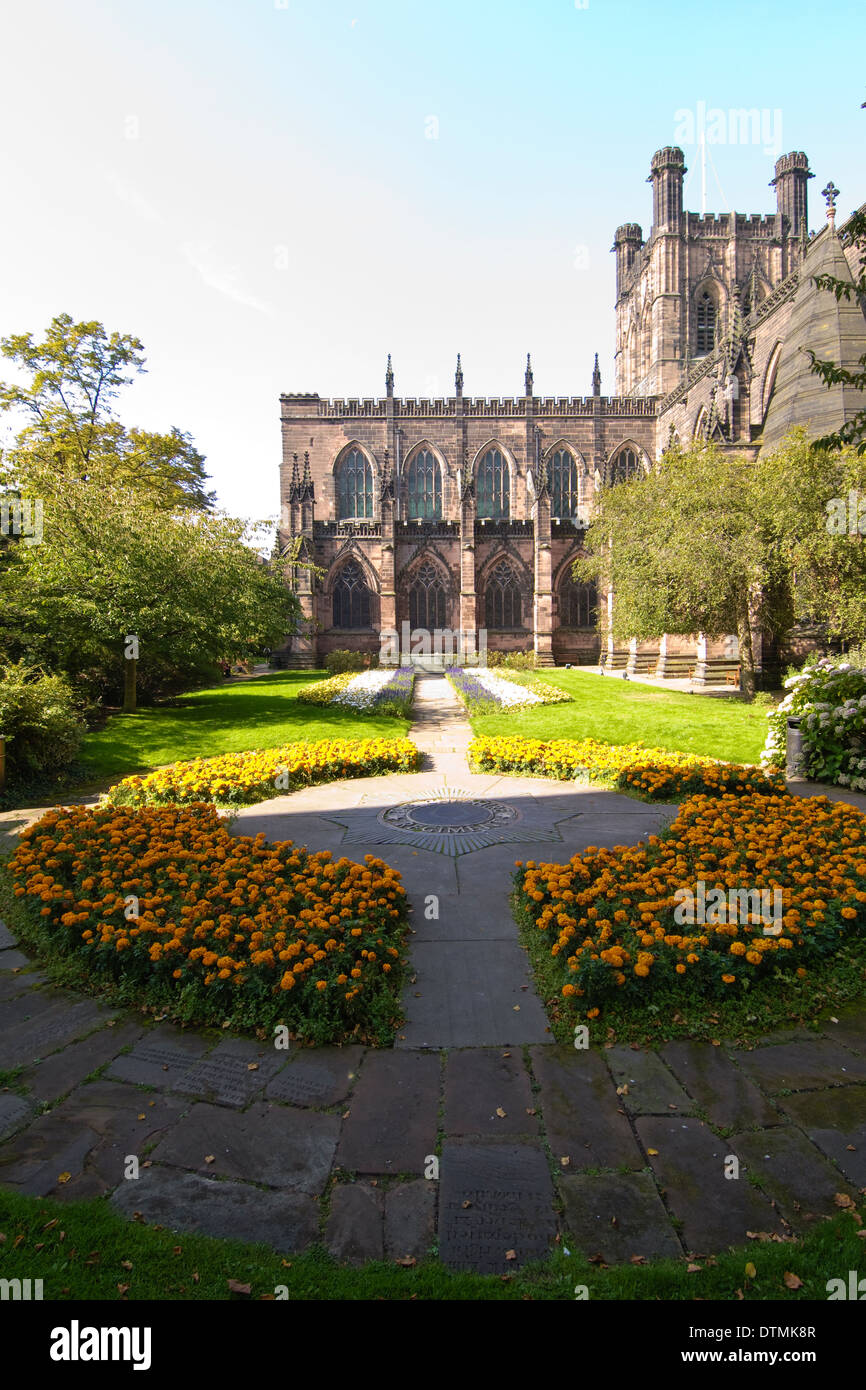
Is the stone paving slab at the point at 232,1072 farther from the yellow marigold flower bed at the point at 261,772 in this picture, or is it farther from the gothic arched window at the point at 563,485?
the gothic arched window at the point at 563,485

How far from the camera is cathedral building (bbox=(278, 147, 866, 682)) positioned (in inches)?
1362

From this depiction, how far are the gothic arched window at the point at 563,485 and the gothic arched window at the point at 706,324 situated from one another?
1100cm

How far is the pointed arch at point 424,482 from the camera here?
38.0 metres

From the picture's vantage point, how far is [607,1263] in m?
2.13

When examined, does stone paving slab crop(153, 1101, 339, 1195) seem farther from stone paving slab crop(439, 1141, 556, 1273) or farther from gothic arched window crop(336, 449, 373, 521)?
gothic arched window crop(336, 449, 373, 521)

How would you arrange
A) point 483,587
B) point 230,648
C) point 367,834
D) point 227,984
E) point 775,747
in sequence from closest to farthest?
point 227,984, point 367,834, point 775,747, point 230,648, point 483,587

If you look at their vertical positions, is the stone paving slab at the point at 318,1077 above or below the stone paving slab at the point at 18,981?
below

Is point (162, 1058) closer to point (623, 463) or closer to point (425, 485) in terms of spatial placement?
point (425, 485)

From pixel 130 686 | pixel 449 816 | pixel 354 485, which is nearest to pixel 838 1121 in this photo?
pixel 449 816

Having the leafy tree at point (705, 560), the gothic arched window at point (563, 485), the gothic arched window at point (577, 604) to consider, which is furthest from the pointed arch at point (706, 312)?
the leafy tree at point (705, 560)

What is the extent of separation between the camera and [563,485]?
3838 cm

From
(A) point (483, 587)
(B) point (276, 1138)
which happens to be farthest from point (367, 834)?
(A) point (483, 587)
